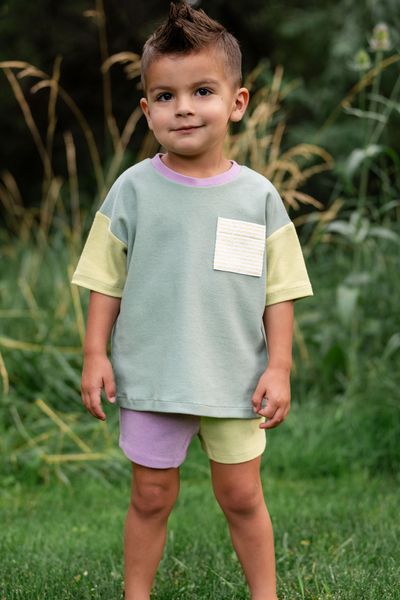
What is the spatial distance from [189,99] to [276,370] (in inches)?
27.6

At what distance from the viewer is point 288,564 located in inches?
118

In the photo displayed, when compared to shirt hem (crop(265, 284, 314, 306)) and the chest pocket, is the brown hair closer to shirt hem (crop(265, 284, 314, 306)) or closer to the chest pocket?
the chest pocket

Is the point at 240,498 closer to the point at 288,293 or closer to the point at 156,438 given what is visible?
the point at 156,438

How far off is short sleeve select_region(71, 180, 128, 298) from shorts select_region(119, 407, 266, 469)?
1.09ft

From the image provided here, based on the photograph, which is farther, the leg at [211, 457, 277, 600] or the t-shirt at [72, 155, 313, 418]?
the leg at [211, 457, 277, 600]

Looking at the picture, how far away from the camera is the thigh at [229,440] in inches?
96.7

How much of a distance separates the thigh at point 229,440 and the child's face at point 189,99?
2.25ft

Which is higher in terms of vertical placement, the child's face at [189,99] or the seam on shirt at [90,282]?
the child's face at [189,99]

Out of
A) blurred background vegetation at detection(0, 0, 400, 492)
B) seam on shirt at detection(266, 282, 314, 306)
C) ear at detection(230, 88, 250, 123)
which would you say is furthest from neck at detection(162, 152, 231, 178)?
blurred background vegetation at detection(0, 0, 400, 492)

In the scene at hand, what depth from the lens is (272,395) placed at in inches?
94.8

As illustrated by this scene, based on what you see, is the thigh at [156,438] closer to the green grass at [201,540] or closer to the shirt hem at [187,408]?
the shirt hem at [187,408]

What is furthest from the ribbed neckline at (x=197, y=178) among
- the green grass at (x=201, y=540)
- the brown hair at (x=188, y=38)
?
the green grass at (x=201, y=540)

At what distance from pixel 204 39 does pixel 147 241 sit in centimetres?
51

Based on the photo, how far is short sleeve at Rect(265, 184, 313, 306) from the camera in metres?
2.47
